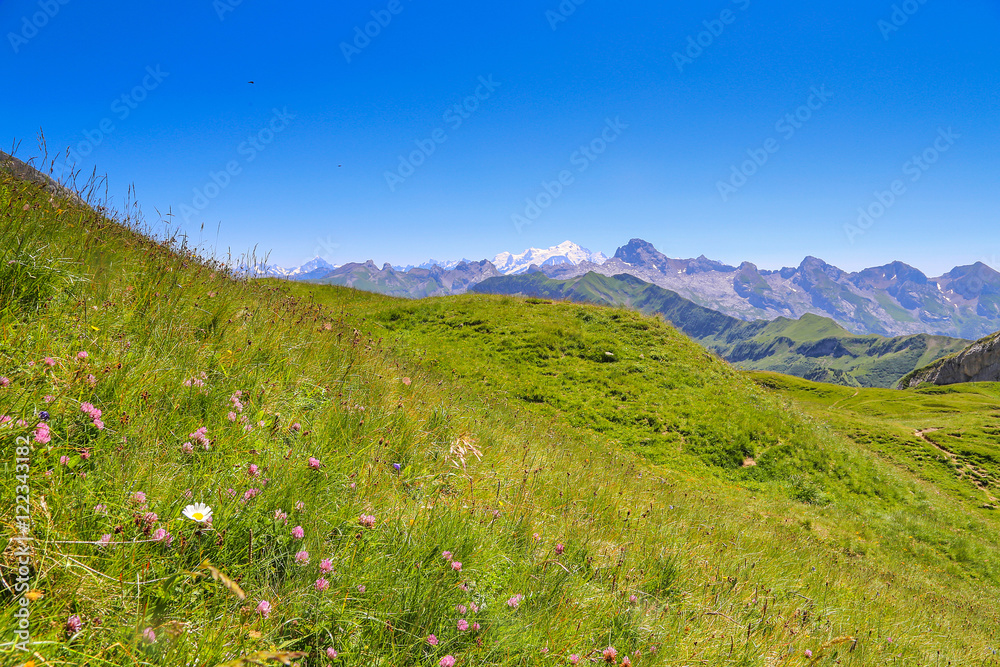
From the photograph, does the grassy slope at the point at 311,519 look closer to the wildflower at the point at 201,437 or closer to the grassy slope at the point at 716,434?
the wildflower at the point at 201,437

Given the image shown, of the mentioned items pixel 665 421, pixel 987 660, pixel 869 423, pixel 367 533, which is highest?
pixel 367 533

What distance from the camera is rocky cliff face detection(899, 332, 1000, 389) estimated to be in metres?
86.1

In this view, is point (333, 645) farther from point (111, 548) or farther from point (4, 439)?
point (4, 439)

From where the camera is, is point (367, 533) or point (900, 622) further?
point (900, 622)

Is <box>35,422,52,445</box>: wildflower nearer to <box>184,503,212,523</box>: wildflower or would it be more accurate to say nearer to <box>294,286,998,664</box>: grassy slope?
<box>184,503,212,523</box>: wildflower

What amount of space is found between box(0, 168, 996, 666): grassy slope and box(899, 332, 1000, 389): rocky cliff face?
122671 mm

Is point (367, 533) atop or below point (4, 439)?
below

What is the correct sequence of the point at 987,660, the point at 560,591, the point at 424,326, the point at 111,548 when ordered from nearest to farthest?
1. the point at 111,548
2. the point at 560,591
3. the point at 987,660
4. the point at 424,326

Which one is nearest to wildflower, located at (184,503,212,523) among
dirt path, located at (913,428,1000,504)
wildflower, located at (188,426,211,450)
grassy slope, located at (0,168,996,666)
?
grassy slope, located at (0,168,996,666)

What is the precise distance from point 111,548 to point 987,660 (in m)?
9.97

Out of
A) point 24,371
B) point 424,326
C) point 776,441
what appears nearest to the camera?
point 24,371

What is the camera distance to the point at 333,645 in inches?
88.7

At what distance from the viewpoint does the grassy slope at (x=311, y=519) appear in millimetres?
2021

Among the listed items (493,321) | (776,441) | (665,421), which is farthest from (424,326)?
(776,441)
